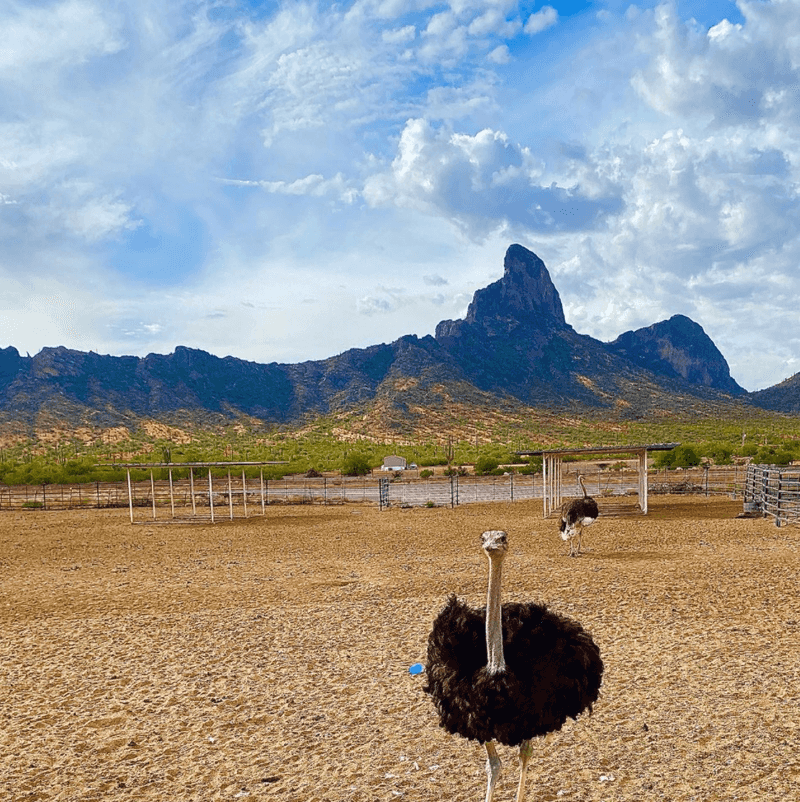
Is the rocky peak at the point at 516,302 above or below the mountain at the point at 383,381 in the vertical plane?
above

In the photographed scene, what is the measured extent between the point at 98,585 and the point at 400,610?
5.97 meters

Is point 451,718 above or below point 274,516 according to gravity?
above

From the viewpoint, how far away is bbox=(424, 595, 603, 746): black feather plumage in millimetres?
4402

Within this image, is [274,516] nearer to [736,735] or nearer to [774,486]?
[774,486]

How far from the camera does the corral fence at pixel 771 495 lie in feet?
63.6

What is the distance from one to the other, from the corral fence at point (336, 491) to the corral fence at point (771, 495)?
5.83 metres

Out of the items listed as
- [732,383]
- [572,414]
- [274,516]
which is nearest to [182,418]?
[572,414]

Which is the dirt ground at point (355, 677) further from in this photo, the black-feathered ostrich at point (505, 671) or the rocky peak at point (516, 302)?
the rocky peak at point (516, 302)

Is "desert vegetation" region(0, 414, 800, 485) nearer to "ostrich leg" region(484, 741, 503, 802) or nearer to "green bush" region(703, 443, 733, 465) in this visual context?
"green bush" region(703, 443, 733, 465)

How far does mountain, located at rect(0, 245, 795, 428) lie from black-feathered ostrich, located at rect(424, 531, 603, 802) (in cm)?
8245

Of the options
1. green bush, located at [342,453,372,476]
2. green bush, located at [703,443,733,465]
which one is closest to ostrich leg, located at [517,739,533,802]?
green bush, located at [342,453,372,476]

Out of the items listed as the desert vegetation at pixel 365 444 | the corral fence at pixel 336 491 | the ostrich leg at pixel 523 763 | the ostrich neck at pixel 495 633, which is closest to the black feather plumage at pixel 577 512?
the ostrich leg at pixel 523 763

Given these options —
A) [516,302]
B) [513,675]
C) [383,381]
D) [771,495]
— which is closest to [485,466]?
[771,495]

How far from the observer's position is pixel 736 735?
19.0ft
